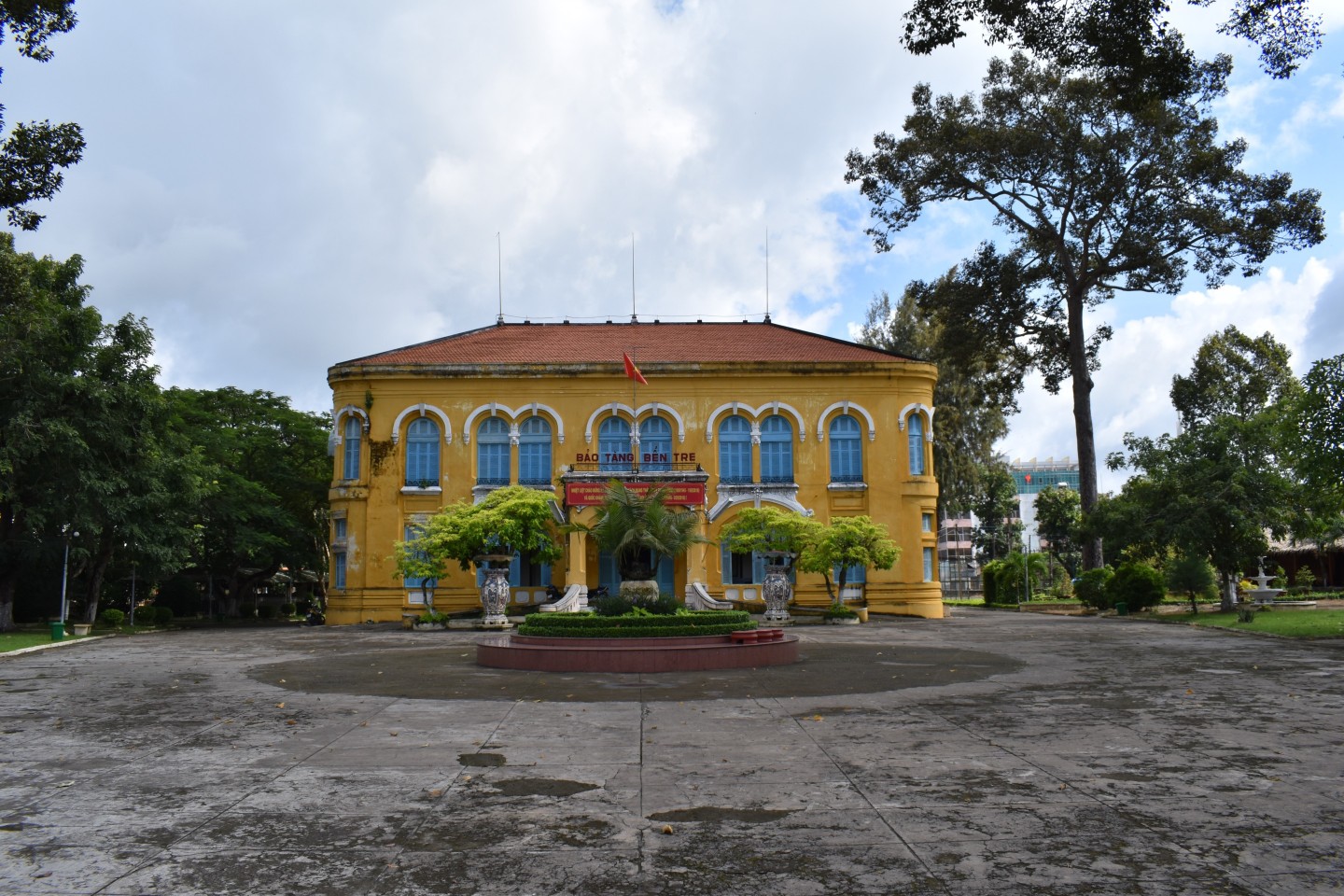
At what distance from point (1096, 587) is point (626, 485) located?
17.0 m

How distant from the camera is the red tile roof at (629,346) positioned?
3678 cm

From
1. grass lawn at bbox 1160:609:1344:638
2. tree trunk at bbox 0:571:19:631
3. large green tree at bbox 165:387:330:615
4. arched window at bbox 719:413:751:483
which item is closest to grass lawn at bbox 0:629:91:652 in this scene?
tree trunk at bbox 0:571:19:631

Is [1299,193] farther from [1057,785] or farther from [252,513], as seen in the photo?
[252,513]

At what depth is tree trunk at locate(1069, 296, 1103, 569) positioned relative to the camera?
37.4m

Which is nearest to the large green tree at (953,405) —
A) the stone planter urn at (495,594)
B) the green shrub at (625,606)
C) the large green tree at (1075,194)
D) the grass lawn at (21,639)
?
the large green tree at (1075,194)

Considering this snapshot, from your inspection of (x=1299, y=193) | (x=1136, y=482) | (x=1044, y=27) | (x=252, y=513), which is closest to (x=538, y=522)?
(x=252, y=513)

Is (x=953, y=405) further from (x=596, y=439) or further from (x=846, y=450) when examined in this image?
(x=596, y=439)

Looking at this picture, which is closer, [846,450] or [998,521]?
[846,450]

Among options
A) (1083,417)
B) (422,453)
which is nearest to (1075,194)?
(1083,417)

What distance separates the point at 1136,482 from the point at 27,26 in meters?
30.5

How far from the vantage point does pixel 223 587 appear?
45312mm

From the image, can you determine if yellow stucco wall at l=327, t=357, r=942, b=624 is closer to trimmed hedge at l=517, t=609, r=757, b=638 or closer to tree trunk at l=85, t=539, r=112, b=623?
tree trunk at l=85, t=539, r=112, b=623

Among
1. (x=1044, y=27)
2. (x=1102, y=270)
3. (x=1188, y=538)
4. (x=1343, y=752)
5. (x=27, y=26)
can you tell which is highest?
(x=1102, y=270)

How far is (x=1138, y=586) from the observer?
3409 centimetres
